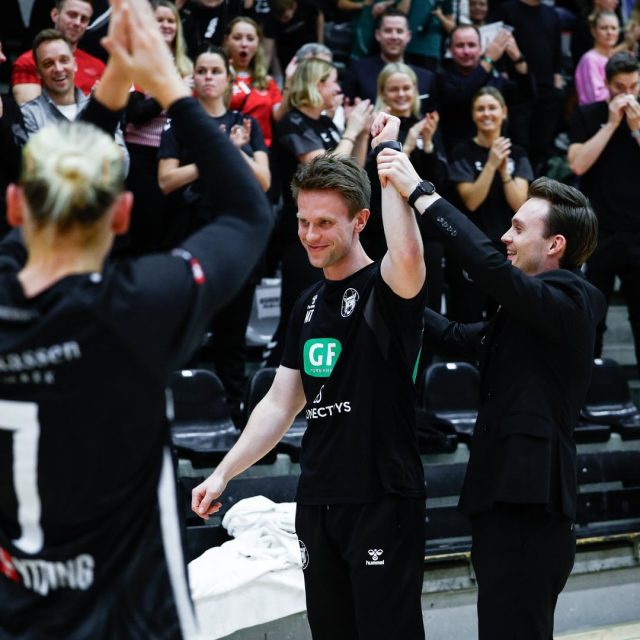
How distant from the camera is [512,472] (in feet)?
11.4

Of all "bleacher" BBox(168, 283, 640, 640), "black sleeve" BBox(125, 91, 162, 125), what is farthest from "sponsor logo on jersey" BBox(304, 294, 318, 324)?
"black sleeve" BBox(125, 91, 162, 125)

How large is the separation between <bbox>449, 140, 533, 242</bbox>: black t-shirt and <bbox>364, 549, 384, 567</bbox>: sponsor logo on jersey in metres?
3.98

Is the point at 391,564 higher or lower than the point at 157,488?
lower

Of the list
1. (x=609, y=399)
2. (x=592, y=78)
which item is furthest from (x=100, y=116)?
(x=592, y=78)

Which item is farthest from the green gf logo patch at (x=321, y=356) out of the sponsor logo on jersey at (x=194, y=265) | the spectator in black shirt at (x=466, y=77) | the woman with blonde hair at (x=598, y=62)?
the woman with blonde hair at (x=598, y=62)

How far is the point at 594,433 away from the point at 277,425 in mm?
3499

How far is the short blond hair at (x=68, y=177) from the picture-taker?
2.03m

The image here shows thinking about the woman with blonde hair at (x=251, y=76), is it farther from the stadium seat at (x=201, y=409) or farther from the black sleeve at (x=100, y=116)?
the black sleeve at (x=100, y=116)

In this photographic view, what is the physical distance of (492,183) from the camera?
725 cm

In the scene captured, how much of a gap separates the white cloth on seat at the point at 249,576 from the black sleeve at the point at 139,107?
260cm

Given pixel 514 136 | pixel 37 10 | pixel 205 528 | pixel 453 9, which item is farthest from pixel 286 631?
pixel 453 9

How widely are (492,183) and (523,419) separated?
396 centimetres

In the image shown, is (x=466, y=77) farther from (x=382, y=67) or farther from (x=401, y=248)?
(x=401, y=248)

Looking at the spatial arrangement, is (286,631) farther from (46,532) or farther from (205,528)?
(46,532)
